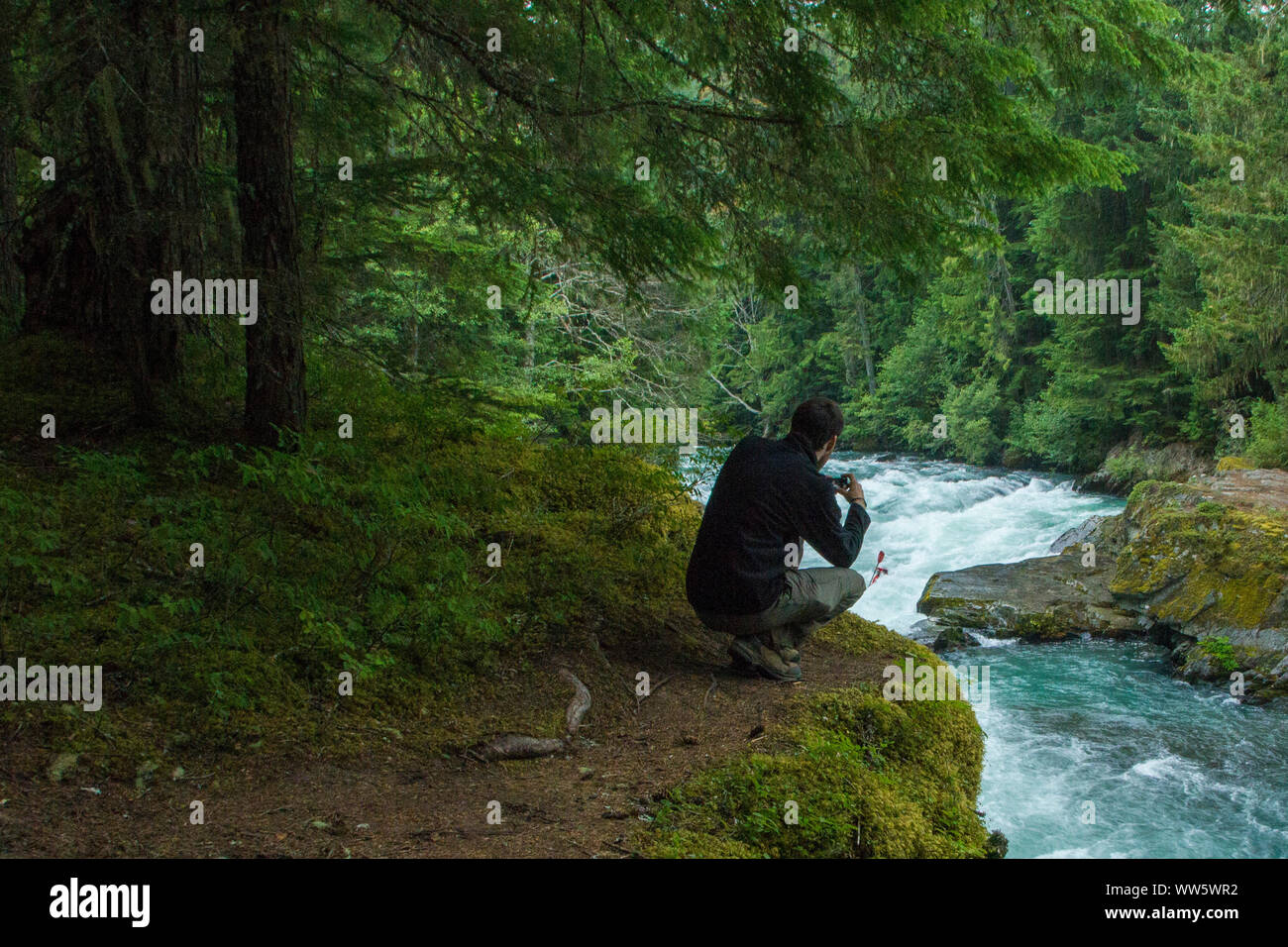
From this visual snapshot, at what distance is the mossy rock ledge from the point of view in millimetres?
11250

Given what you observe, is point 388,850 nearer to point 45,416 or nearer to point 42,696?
point 42,696

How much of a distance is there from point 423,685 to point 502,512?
6.56ft

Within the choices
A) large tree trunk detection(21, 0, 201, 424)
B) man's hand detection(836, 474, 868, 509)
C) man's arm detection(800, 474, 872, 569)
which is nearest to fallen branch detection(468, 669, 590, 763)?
man's arm detection(800, 474, 872, 569)

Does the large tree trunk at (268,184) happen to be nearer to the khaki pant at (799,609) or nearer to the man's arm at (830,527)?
the khaki pant at (799,609)

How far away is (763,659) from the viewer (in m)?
5.31

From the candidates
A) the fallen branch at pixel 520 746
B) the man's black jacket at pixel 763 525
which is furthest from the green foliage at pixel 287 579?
the man's black jacket at pixel 763 525

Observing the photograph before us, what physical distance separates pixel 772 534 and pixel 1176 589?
10082mm

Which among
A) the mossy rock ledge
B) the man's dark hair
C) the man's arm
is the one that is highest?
the man's dark hair

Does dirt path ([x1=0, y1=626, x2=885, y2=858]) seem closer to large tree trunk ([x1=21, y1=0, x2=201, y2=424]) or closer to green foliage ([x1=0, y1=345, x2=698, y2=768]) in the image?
green foliage ([x1=0, y1=345, x2=698, y2=768])

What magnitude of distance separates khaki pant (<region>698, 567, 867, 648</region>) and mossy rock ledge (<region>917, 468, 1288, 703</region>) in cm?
752

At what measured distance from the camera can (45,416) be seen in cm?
664

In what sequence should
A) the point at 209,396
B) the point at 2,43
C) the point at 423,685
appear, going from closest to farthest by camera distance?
the point at 423,685 < the point at 2,43 < the point at 209,396

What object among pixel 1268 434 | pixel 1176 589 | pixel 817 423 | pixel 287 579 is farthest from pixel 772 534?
pixel 1268 434

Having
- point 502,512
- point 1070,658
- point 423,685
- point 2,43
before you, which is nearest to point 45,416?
point 2,43
